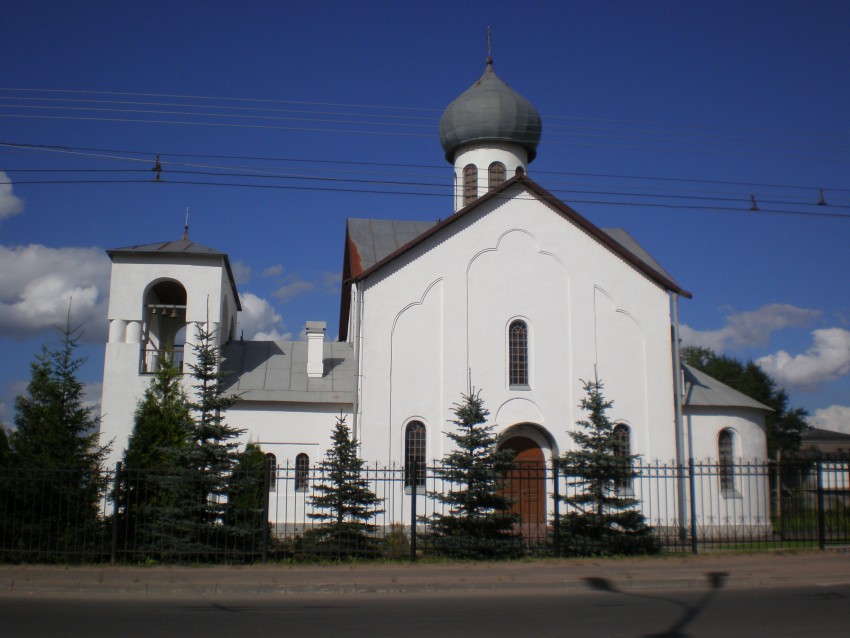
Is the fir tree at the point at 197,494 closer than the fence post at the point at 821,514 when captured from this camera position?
Yes

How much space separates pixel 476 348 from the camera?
2042 centimetres

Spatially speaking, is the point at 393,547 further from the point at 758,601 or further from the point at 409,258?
the point at 409,258

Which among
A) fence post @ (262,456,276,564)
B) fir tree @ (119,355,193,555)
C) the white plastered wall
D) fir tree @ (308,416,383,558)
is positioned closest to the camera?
fence post @ (262,456,276,564)

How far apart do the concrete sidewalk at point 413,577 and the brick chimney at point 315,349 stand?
885 centimetres

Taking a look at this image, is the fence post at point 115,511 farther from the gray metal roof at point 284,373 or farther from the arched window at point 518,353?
the arched window at point 518,353

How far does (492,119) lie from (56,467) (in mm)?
17156

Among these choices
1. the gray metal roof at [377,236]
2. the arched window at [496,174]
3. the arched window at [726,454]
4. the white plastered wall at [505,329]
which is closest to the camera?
the white plastered wall at [505,329]

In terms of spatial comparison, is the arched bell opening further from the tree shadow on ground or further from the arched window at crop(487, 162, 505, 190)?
the tree shadow on ground

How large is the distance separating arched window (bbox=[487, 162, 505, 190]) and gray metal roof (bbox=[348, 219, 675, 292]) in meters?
2.36

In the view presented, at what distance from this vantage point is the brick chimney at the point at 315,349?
2161cm

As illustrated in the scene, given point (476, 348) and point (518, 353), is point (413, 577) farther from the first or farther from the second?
point (518, 353)

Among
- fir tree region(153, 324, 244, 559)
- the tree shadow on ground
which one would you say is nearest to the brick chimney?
fir tree region(153, 324, 244, 559)

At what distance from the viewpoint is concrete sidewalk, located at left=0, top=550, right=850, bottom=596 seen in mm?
11430

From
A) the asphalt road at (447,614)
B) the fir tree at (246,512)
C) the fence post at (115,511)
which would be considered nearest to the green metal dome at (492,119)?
the fir tree at (246,512)
